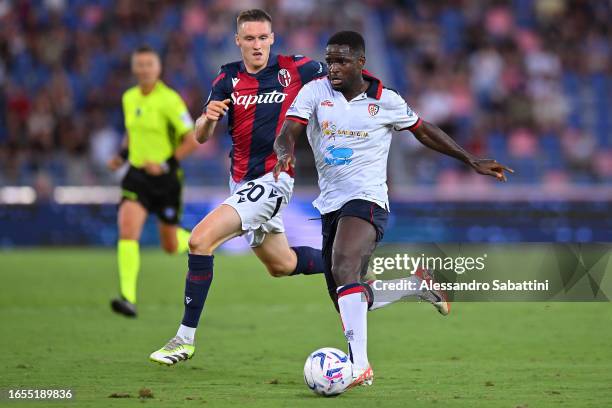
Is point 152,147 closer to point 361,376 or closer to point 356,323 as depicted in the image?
point 356,323

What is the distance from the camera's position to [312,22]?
24422 millimetres

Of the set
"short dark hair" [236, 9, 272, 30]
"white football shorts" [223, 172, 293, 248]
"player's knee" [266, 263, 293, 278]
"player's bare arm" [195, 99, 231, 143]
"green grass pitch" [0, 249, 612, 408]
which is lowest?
"green grass pitch" [0, 249, 612, 408]

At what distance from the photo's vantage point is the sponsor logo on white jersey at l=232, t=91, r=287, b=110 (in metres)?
8.89

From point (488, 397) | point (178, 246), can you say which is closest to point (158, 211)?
point (178, 246)

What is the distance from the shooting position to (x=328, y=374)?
6.98 metres

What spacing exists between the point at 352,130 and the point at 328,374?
67.8 inches

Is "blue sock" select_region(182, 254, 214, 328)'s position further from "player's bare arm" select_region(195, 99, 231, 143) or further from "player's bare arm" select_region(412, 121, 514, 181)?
"player's bare arm" select_region(412, 121, 514, 181)

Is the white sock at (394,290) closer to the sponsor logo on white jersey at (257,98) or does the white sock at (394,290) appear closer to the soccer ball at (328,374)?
the soccer ball at (328,374)

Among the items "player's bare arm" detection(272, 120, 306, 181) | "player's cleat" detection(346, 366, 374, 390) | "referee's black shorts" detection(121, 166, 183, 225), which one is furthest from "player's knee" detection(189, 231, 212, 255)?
"referee's black shorts" detection(121, 166, 183, 225)

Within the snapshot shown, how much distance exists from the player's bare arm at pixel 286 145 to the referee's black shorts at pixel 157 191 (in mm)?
4596

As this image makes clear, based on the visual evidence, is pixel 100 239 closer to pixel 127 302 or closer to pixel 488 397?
pixel 127 302

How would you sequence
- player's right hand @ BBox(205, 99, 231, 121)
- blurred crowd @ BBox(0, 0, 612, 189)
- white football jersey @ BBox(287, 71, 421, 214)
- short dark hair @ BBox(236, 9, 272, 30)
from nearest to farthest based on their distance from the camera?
→ white football jersey @ BBox(287, 71, 421, 214)
player's right hand @ BBox(205, 99, 231, 121)
short dark hair @ BBox(236, 9, 272, 30)
blurred crowd @ BBox(0, 0, 612, 189)

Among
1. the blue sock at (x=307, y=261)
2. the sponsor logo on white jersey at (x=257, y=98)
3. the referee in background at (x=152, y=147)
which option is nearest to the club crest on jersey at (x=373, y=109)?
the sponsor logo on white jersey at (x=257, y=98)

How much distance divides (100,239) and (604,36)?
11801 mm
